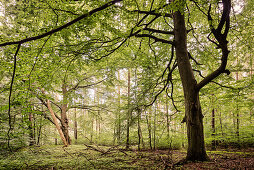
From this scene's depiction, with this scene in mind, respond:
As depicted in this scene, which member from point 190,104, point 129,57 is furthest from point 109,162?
point 129,57

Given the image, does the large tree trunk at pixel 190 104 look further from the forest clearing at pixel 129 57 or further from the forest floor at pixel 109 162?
Answer: the forest floor at pixel 109 162

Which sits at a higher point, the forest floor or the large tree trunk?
the large tree trunk

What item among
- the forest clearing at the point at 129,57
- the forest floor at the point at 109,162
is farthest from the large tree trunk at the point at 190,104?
the forest floor at the point at 109,162

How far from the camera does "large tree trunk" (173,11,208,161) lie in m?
3.38

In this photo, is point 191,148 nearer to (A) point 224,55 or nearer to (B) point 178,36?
(A) point 224,55

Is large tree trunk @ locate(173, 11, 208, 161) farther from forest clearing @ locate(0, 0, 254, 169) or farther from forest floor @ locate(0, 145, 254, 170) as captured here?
forest floor @ locate(0, 145, 254, 170)

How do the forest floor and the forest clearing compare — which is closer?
the forest clearing

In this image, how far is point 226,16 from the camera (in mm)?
2504

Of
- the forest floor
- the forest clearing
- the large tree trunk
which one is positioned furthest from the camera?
the large tree trunk

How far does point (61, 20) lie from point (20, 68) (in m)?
2.19

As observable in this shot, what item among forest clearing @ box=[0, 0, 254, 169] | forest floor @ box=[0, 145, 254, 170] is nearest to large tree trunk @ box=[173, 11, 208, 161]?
forest clearing @ box=[0, 0, 254, 169]

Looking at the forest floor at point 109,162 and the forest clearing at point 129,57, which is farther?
the forest floor at point 109,162

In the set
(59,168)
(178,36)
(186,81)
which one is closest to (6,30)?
(59,168)

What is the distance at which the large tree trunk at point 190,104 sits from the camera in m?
3.38
